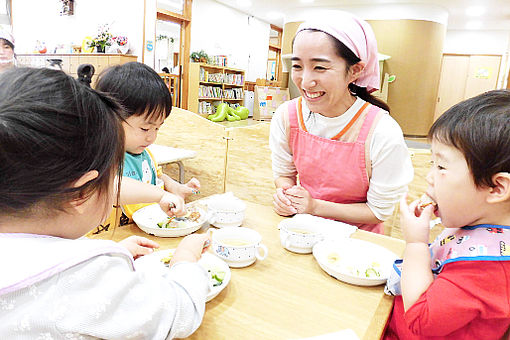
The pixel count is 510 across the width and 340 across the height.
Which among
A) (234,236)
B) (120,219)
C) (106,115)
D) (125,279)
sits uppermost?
(106,115)

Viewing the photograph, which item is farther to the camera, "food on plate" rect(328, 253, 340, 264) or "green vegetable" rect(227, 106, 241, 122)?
"green vegetable" rect(227, 106, 241, 122)

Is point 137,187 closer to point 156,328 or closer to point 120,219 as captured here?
point 120,219

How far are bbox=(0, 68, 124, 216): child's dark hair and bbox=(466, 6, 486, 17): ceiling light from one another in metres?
11.1

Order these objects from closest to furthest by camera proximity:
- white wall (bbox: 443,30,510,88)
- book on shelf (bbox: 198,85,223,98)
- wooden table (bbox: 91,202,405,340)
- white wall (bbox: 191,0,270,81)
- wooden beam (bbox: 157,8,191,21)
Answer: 1. wooden table (bbox: 91,202,405,340)
2. wooden beam (bbox: 157,8,191,21)
3. white wall (bbox: 191,0,270,81)
4. book on shelf (bbox: 198,85,223,98)
5. white wall (bbox: 443,30,510,88)

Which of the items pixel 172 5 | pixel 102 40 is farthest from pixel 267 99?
pixel 102 40

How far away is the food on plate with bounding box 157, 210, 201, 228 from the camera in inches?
45.7

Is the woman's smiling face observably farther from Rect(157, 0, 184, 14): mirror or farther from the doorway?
the doorway

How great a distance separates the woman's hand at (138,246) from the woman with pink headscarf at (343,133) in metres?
0.56

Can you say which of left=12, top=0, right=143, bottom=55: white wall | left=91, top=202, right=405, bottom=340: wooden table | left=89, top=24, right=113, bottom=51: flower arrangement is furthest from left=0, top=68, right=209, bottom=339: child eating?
left=89, top=24, right=113, bottom=51: flower arrangement

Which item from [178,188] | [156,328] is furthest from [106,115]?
[178,188]

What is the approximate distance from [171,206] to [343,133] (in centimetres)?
76

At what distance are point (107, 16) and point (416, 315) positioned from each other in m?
8.58

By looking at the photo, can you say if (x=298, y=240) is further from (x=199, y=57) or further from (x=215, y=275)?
(x=199, y=57)

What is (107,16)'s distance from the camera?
303 inches
